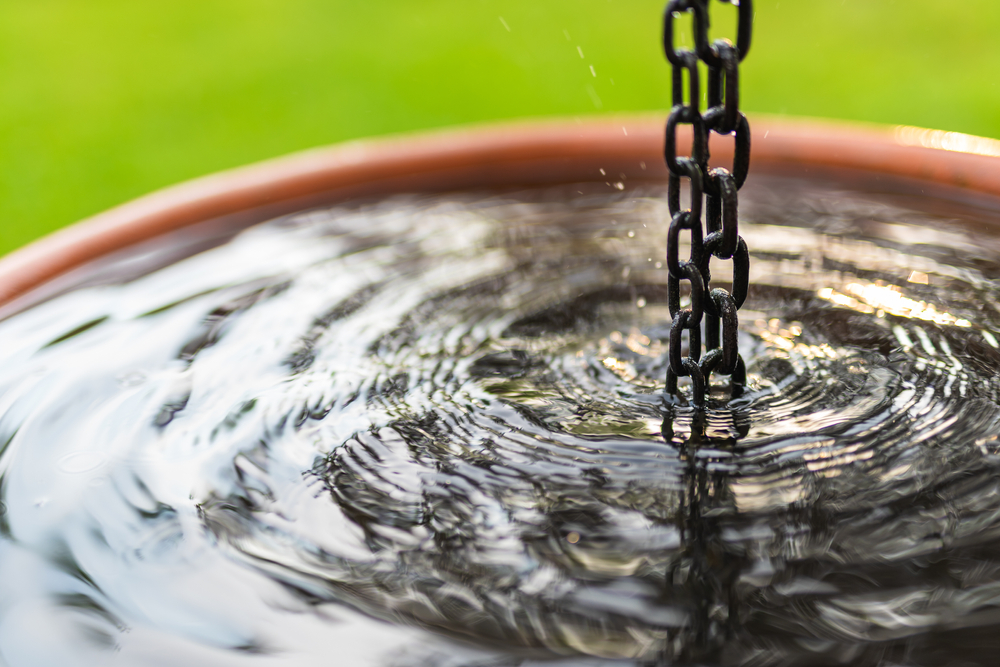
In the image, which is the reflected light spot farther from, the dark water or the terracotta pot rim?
the dark water

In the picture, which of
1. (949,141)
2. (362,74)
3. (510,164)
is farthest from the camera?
(362,74)

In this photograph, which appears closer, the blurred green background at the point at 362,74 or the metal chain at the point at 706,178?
the metal chain at the point at 706,178

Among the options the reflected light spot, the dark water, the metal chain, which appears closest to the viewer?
the dark water

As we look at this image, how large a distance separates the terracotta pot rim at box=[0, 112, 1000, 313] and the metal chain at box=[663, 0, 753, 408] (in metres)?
1.12

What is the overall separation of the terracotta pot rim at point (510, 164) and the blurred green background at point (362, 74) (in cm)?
144

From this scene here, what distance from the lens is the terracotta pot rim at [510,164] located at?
198 cm

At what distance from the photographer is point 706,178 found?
1063 millimetres

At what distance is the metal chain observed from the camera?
1015 mm

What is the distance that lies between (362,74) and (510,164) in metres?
2.77

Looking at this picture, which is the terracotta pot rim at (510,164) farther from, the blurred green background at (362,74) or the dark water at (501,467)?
the blurred green background at (362,74)

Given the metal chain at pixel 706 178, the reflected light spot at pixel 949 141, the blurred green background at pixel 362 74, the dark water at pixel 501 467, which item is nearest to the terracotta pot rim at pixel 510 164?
the reflected light spot at pixel 949 141

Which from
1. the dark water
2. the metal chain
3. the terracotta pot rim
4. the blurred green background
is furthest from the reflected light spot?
the blurred green background

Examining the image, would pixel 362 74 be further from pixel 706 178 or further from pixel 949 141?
pixel 706 178

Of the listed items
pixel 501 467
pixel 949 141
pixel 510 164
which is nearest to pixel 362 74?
pixel 510 164
